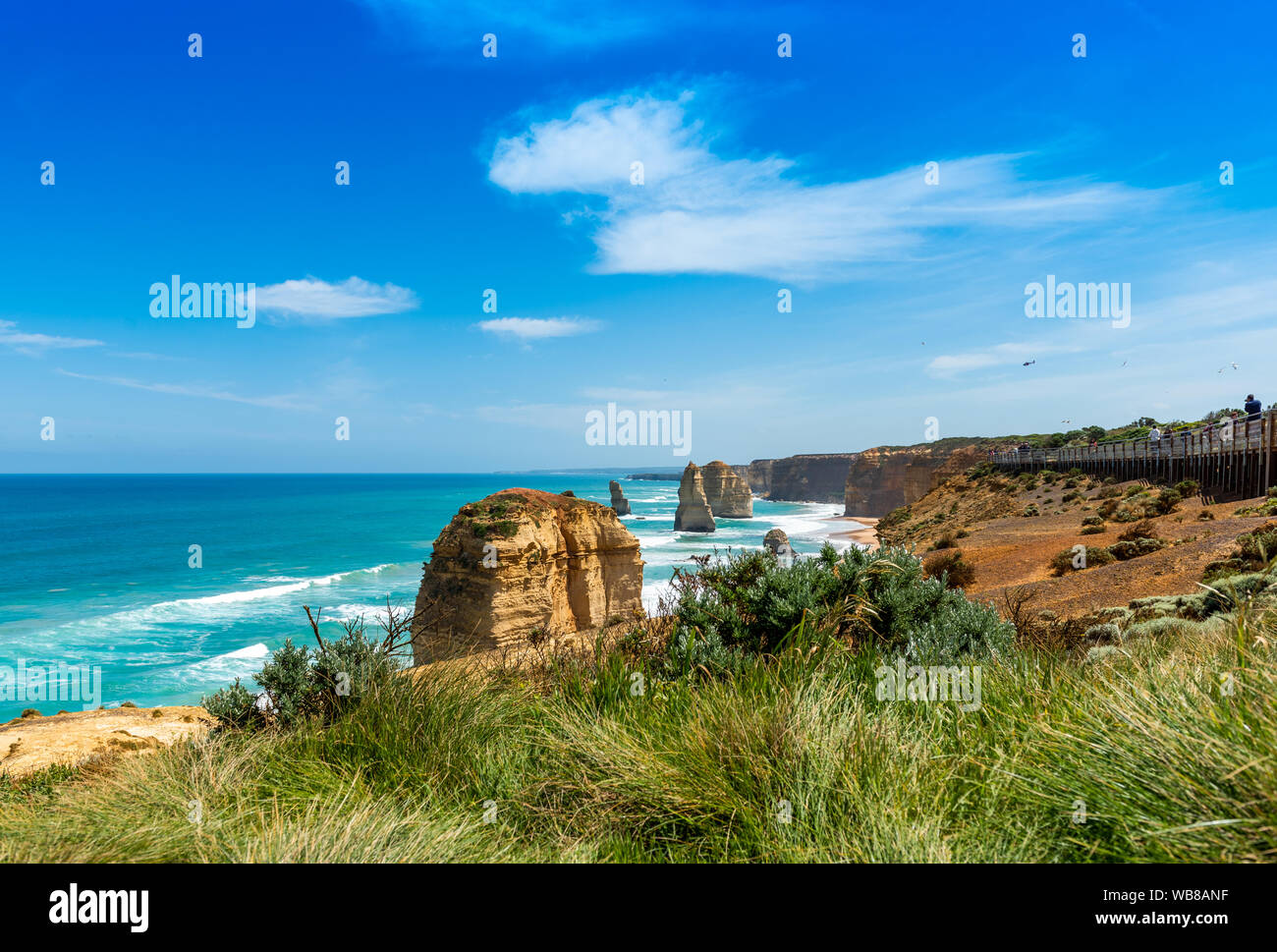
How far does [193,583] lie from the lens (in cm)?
4622

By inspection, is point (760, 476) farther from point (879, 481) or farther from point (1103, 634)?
point (1103, 634)

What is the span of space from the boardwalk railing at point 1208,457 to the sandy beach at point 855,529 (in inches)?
954

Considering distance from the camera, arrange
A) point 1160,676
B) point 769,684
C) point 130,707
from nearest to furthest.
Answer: point 1160,676, point 769,684, point 130,707

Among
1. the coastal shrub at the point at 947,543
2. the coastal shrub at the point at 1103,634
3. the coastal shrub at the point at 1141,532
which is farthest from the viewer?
the coastal shrub at the point at 947,543

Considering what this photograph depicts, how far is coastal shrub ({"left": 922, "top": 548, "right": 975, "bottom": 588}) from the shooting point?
18473 millimetres

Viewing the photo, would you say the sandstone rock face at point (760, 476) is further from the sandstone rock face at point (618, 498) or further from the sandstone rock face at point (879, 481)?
the sandstone rock face at point (618, 498)

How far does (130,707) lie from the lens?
51.1ft

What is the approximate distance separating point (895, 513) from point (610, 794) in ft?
182

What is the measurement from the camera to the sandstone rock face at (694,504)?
8575 cm

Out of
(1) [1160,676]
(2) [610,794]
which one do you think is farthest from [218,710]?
(1) [1160,676]

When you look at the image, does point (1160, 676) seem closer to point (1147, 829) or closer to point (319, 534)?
point (1147, 829)

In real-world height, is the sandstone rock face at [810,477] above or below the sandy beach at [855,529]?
above

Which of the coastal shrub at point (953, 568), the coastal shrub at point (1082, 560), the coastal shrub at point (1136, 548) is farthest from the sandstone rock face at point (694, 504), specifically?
the coastal shrub at point (1136, 548)

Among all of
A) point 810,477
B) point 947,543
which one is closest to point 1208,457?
point 947,543
